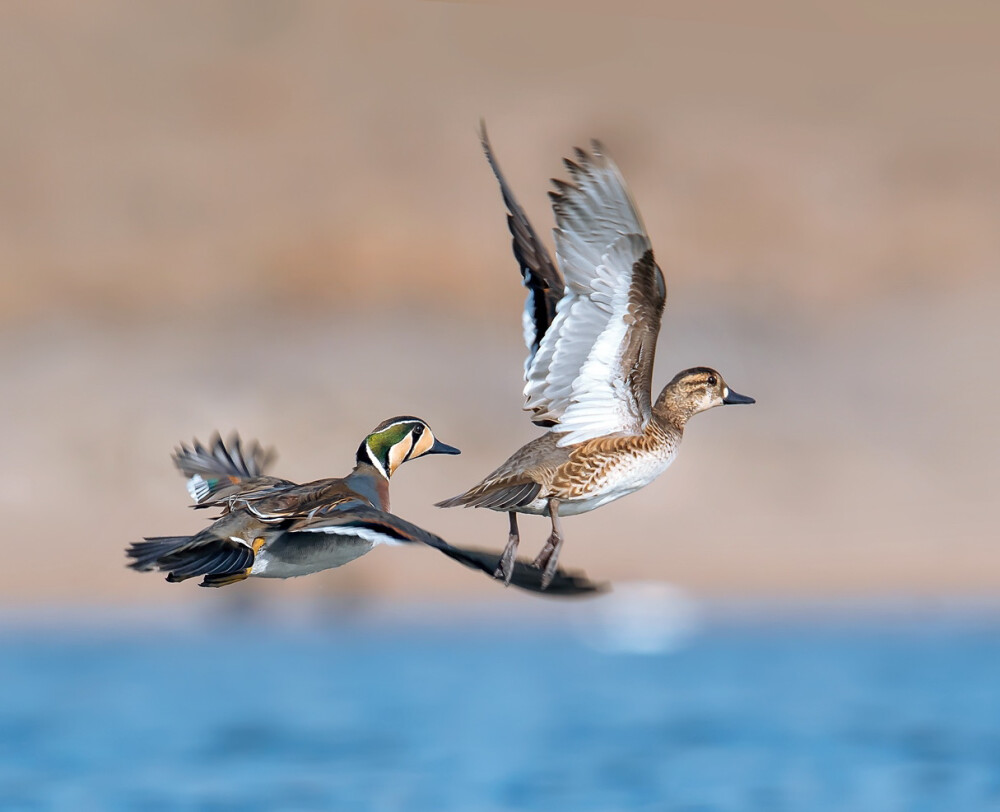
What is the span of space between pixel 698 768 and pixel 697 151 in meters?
10.7

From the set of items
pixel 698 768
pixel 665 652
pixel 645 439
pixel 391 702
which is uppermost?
pixel 665 652

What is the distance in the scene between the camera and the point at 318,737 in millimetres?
15852

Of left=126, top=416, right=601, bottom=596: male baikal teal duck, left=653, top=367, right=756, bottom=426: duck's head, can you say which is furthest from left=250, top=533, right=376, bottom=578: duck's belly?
left=653, top=367, right=756, bottom=426: duck's head

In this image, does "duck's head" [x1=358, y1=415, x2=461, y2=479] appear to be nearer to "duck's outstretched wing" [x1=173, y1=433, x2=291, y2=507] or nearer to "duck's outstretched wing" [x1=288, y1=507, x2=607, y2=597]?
"duck's outstretched wing" [x1=173, y1=433, x2=291, y2=507]

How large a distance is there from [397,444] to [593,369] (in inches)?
26.1

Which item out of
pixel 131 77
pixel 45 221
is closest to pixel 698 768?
pixel 45 221

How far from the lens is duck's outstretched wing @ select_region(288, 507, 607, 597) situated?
188 inches

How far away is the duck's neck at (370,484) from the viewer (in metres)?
5.68

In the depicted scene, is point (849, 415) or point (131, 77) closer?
point (849, 415)

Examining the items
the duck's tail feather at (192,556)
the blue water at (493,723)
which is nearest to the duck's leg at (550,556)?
the duck's tail feather at (192,556)

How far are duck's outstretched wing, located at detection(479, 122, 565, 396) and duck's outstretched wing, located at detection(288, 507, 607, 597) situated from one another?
48.4 inches

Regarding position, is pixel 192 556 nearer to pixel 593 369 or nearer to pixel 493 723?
pixel 593 369

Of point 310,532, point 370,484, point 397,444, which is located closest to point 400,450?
point 397,444

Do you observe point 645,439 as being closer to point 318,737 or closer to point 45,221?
point 318,737
